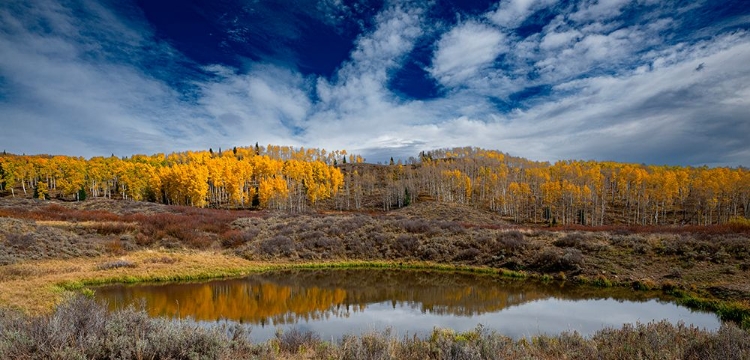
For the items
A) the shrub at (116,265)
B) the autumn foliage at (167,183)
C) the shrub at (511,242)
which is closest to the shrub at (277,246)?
the shrub at (116,265)

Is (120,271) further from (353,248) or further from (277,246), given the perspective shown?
(353,248)

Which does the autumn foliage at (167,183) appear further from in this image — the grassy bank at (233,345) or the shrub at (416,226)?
the grassy bank at (233,345)

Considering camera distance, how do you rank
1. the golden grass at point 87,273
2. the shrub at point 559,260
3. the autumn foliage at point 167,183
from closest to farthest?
the golden grass at point 87,273, the shrub at point 559,260, the autumn foliage at point 167,183

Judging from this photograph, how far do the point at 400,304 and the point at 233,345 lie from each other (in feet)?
37.4

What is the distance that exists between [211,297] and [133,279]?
6.26 m

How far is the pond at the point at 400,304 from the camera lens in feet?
45.9

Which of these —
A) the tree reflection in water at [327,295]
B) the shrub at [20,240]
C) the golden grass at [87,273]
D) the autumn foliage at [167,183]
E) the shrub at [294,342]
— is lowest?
the tree reflection in water at [327,295]

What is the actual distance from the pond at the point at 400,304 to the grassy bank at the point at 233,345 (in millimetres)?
3109

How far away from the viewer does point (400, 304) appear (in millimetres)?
17828

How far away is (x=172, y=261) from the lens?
2516cm

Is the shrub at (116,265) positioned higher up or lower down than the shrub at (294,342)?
lower down

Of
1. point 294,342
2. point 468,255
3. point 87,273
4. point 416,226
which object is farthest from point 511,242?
point 87,273

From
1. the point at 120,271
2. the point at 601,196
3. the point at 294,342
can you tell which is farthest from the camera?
the point at 601,196

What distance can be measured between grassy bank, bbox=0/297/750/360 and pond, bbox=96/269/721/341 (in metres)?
3.11
